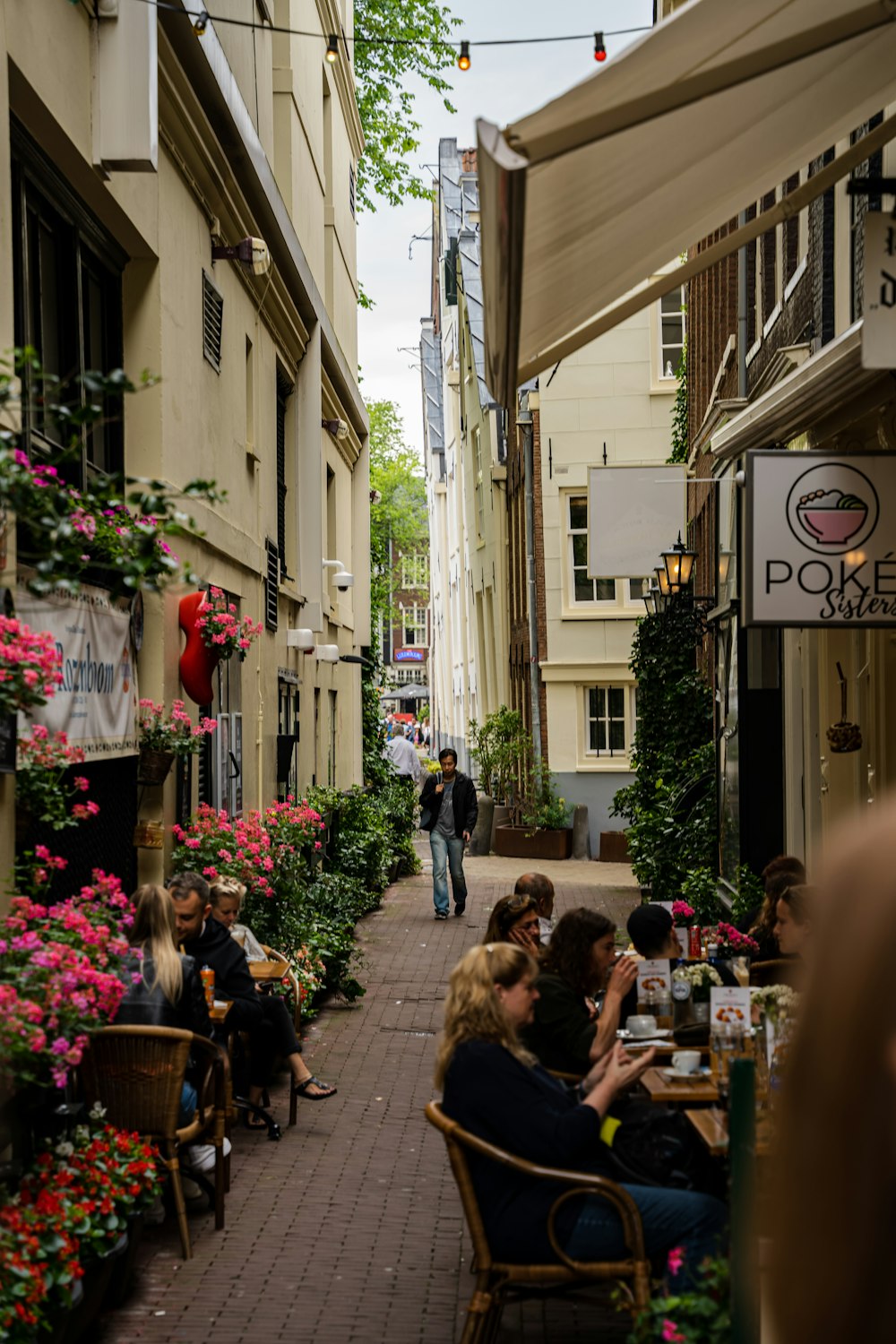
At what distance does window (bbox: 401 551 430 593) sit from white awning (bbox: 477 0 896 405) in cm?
6899

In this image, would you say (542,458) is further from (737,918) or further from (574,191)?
(574,191)

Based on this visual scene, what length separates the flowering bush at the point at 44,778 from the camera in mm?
5910

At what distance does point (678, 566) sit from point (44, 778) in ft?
36.7

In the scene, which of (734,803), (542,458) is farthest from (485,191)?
(542,458)

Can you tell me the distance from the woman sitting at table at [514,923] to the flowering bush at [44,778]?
112 inches

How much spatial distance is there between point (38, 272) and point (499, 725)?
22654mm

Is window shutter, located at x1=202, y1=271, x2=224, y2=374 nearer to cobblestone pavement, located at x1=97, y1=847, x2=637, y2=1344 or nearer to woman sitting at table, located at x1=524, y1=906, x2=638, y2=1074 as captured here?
cobblestone pavement, located at x1=97, y1=847, x2=637, y2=1344

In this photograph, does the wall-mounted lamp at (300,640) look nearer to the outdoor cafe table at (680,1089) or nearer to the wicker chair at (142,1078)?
the wicker chair at (142,1078)

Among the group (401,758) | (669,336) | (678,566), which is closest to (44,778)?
(678,566)

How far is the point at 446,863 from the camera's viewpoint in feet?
63.0

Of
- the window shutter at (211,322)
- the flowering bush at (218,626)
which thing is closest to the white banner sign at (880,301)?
the flowering bush at (218,626)

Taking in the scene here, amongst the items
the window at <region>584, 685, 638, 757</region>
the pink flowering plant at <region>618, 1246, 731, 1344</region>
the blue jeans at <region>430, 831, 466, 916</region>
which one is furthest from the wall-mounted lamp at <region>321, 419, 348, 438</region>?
the pink flowering plant at <region>618, 1246, 731, 1344</region>

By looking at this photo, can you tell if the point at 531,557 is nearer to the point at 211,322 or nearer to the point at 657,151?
the point at 211,322

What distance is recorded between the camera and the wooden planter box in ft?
88.7
